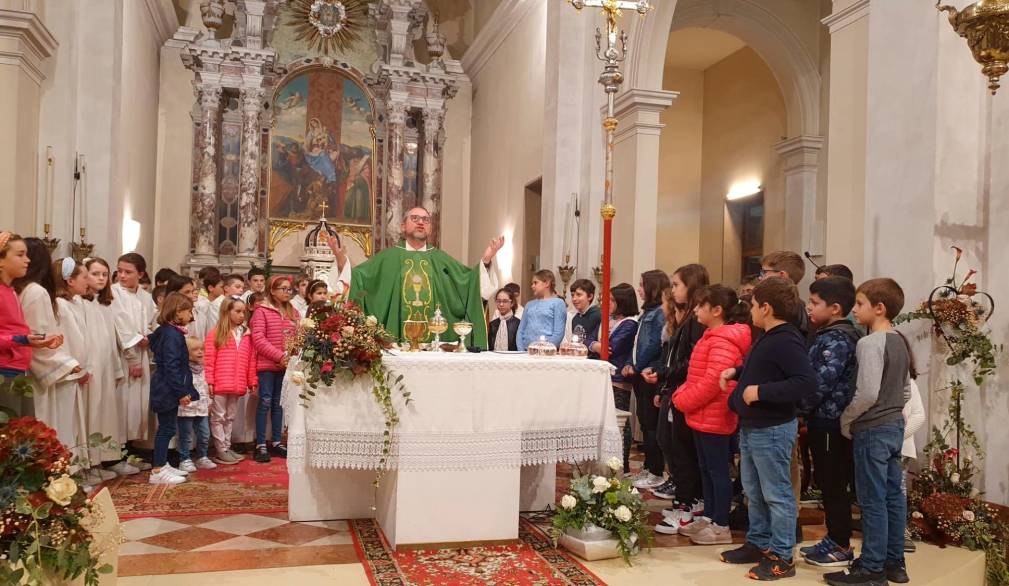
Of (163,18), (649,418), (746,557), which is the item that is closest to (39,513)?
(746,557)

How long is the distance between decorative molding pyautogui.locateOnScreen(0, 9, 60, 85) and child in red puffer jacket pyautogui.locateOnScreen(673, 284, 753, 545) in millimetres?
6338

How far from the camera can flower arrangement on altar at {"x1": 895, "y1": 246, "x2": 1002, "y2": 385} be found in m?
4.86

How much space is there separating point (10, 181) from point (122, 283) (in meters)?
1.69

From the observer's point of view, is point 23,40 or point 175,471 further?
point 23,40

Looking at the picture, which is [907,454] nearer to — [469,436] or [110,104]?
[469,436]

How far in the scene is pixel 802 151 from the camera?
1190cm

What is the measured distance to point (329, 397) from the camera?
173 inches

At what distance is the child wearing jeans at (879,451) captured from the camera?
396 cm

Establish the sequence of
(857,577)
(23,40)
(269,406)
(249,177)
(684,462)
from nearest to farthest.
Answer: (857,577) < (684,462) < (269,406) < (23,40) < (249,177)

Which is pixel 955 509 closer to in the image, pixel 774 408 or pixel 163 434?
pixel 774 408

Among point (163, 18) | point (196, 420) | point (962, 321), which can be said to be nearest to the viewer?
point (962, 321)

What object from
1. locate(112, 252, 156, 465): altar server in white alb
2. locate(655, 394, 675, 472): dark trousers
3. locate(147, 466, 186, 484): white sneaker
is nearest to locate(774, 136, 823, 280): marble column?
locate(655, 394, 675, 472): dark trousers

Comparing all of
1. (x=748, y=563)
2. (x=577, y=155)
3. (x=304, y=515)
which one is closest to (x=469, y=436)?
(x=304, y=515)

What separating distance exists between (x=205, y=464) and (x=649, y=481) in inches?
135
